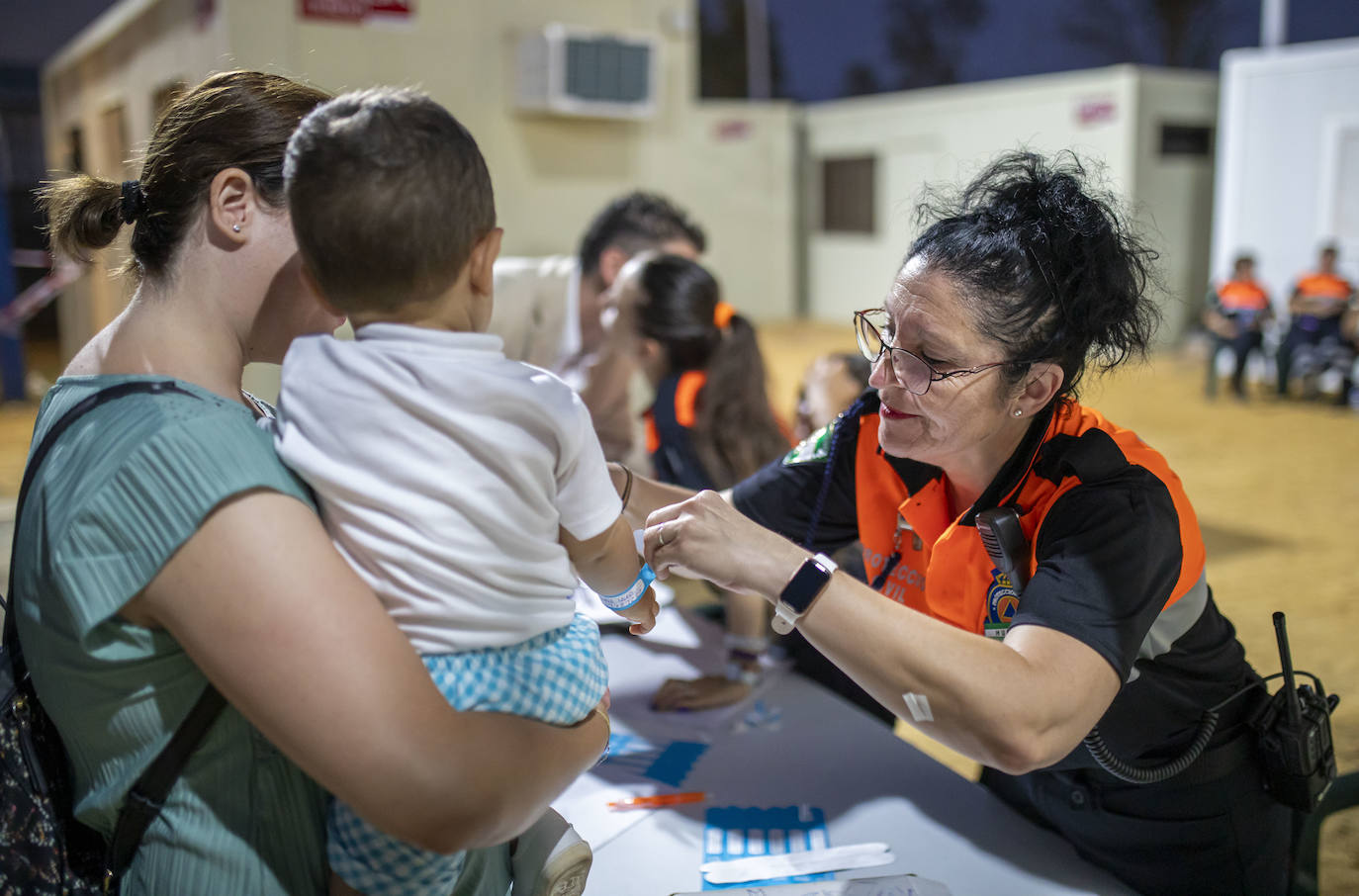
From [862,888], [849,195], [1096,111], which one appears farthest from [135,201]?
[849,195]

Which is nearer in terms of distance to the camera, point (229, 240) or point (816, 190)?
point (229, 240)

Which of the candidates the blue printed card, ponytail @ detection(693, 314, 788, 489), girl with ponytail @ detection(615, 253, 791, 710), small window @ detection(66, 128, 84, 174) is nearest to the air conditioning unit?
girl with ponytail @ detection(615, 253, 791, 710)

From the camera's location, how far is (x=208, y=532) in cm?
87

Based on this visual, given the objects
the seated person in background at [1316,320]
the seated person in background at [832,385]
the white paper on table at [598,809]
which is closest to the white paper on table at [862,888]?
the white paper on table at [598,809]

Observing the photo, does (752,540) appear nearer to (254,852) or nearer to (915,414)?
(915,414)

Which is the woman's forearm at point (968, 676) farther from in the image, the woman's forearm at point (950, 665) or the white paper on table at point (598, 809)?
the white paper on table at point (598, 809)

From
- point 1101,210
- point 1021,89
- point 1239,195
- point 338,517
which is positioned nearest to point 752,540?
point 338,517

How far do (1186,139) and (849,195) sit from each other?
16.2 ft

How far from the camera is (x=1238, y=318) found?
998 cm

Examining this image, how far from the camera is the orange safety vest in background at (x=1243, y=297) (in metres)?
10.1

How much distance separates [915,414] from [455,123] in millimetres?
829

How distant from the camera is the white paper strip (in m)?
1.46

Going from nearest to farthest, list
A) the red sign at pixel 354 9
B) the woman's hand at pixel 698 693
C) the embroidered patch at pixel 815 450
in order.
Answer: the embroidered patch at pixel 815 450 → the woman's hand at pixel 698 693 → the red sign at pixel 354 9

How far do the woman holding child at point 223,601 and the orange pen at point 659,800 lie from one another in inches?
20.4
